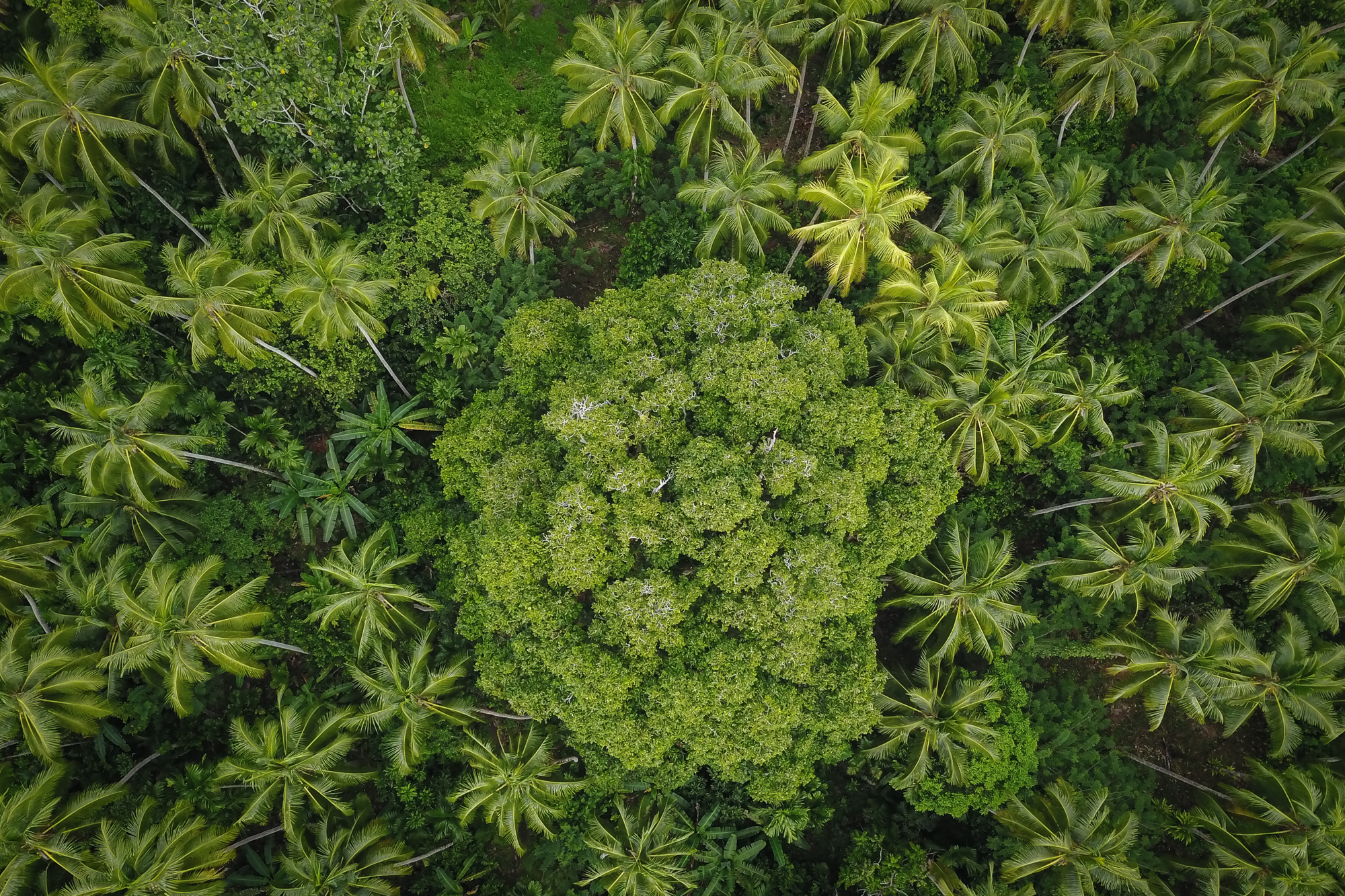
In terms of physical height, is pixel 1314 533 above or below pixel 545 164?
below

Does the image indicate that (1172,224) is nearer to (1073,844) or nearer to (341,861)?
(1073,844)

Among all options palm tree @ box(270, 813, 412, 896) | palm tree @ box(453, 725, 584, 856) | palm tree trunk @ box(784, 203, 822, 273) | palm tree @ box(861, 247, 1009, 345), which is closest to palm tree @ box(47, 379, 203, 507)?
palm tree @ box(270, 813, 412, 896)

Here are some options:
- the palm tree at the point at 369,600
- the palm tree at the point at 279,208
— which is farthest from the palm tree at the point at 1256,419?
the palm tree at the point at 279,208

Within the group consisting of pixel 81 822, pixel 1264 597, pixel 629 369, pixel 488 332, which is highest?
pixel 629 369

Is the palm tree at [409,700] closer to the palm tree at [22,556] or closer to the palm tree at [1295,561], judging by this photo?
the palm tree at [22,556]

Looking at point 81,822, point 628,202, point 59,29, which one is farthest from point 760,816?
point 59,29

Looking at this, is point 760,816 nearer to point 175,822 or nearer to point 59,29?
point 175,822

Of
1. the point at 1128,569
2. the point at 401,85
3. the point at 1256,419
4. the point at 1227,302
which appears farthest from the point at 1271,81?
the point at 401,85
